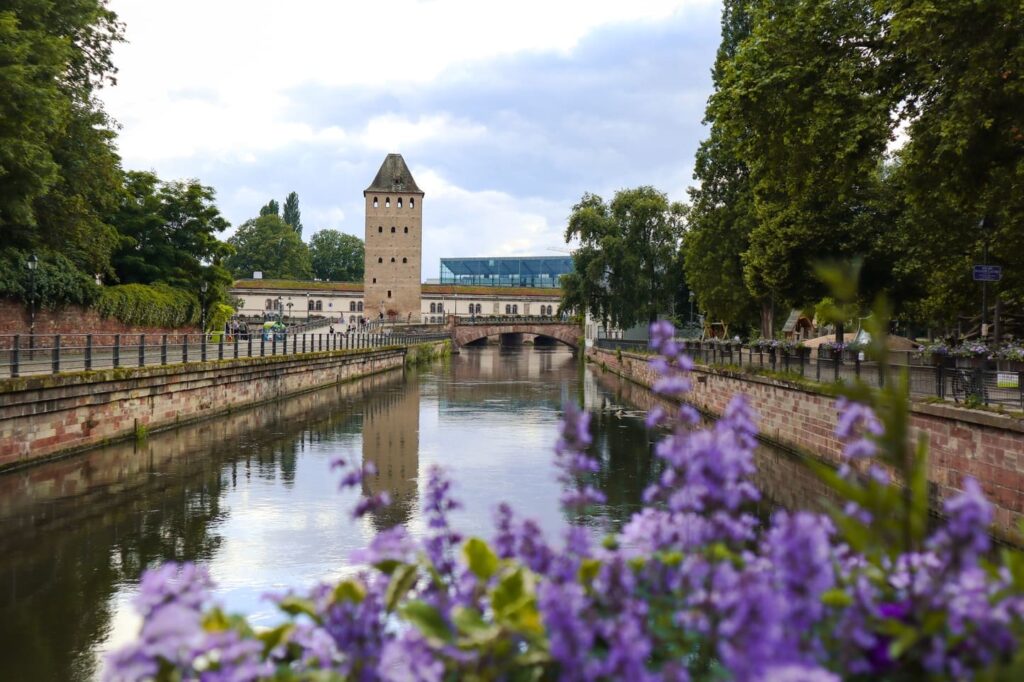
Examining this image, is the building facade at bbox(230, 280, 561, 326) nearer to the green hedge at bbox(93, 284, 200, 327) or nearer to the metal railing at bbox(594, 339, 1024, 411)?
the green hedge at bbox(93, 284, 200, 327)

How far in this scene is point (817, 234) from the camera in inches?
1086

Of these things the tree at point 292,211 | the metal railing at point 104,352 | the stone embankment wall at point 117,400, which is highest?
the tree at point 292,211

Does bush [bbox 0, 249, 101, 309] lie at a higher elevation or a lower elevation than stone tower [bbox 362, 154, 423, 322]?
lower

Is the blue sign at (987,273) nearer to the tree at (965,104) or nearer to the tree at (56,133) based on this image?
the tree at (965,104)

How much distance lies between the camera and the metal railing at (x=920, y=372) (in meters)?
12.6

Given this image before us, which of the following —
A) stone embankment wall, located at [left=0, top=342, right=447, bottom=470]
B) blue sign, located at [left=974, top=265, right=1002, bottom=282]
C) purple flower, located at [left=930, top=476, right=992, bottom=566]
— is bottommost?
stone embankment wall, located at [left=0, top=342, right=447, bottom=470]

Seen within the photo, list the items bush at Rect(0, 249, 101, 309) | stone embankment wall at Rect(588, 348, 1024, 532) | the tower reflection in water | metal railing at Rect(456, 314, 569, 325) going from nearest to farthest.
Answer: stone embankment wall at Rect(588, 348, 1024, 532), the tower reflection in water, bush at Rect(0, 249, 101, 309), metal railing at Rect(456, 314, 569, 325)

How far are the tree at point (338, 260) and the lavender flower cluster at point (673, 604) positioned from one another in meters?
138

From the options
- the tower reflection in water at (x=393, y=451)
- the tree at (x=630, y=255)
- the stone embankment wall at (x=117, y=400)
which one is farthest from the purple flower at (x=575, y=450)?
the tree at (x=630, y=255)

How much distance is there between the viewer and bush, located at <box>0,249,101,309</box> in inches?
1115

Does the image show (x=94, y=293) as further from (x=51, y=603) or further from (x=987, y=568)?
(x=987, y=568)

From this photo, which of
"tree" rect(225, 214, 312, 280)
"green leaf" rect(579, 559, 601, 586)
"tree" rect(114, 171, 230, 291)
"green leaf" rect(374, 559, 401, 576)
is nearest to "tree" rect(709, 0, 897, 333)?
"green leaf" rect(579, 559, 601, 586)

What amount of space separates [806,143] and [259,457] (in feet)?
42.9

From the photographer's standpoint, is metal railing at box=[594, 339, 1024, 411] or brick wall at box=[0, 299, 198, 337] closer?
metal railing at box=[594, 339, 1024, 411]
